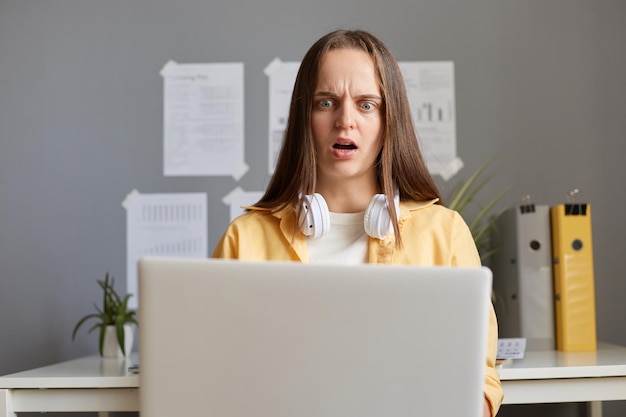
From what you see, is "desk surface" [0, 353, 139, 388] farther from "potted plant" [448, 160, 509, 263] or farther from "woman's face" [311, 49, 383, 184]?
"potted plant" [448, 160, 509, 263]

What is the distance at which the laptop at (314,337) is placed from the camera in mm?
776

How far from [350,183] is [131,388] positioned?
0.63m

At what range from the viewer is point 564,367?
5.33 ft

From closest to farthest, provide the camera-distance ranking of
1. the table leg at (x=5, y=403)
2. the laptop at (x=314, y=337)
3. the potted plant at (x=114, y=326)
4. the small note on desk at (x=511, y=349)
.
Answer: the laptop at (x=314, y=337), the table leg at (x=5, y=403), the small note on desk at (x=511, y=349), the potted plant at (x=114, y=326)

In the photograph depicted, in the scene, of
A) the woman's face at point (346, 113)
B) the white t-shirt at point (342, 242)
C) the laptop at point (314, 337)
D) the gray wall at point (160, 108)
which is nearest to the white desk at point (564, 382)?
the white t-shirt at point (342, 242)

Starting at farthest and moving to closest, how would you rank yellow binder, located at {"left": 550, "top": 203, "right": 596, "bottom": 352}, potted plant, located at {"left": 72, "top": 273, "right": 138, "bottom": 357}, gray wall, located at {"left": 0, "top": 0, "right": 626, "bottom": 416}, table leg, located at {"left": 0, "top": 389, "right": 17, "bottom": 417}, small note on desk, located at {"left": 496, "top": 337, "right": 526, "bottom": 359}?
gray wall, located at {"left": 0, "top": 0, "right": 626, "bottom": 416} < potted plant, located at {"left": 72, "top": 273, "right": 138, "bottom": 357} < yellow binder, located at {"left": 550, "top": 203, "right": 596, "bottom": 352} < small note on desk, located at {"left": 496, "top": 337, "right": 526, "bottom": 359} < table leg, located at {"left": 0, "top": 389, "right": 17, "bottom": 417}

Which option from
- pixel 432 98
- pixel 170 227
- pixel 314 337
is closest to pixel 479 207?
pixel 432 98

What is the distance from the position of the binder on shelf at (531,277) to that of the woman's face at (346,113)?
798mm

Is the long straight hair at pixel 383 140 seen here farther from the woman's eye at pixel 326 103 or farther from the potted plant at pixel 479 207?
the potted plant at pixel 479 207

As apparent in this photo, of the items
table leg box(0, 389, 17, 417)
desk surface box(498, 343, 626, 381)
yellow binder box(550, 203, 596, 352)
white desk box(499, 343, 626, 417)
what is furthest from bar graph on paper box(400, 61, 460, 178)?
table leg box(0, 389, 17, 417)

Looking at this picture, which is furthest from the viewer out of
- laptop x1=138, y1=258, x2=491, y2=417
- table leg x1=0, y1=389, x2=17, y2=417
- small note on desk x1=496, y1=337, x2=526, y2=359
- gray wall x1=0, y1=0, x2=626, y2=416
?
gray wall x1=0, y1=0, x2=626, y2=416

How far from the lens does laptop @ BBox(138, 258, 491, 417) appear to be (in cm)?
78

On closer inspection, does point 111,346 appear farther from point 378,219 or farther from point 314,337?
point 314,337

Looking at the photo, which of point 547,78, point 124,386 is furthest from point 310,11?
point 124,386
